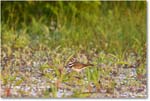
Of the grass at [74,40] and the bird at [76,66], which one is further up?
the grass at [74,40]

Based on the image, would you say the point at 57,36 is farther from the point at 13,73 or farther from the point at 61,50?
the point at 13,73

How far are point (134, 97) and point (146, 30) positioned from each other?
1.23 ft

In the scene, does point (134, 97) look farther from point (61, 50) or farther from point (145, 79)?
point (61, 50)

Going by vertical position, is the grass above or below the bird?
above

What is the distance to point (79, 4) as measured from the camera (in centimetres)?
212

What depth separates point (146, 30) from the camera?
81.7 inches

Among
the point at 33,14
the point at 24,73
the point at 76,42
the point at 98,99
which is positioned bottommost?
the point at 98,99

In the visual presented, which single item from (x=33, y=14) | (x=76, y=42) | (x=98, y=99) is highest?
(x=33, y=14)

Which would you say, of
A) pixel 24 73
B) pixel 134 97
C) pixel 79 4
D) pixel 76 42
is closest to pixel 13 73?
pixel 24 73

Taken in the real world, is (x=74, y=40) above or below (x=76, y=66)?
above

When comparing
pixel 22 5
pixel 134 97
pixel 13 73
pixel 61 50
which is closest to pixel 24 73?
pixel 13 73

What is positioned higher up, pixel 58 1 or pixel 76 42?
pixel 58 1

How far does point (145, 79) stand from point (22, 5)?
2.64 feet

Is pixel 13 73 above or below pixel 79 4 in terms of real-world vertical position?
below
